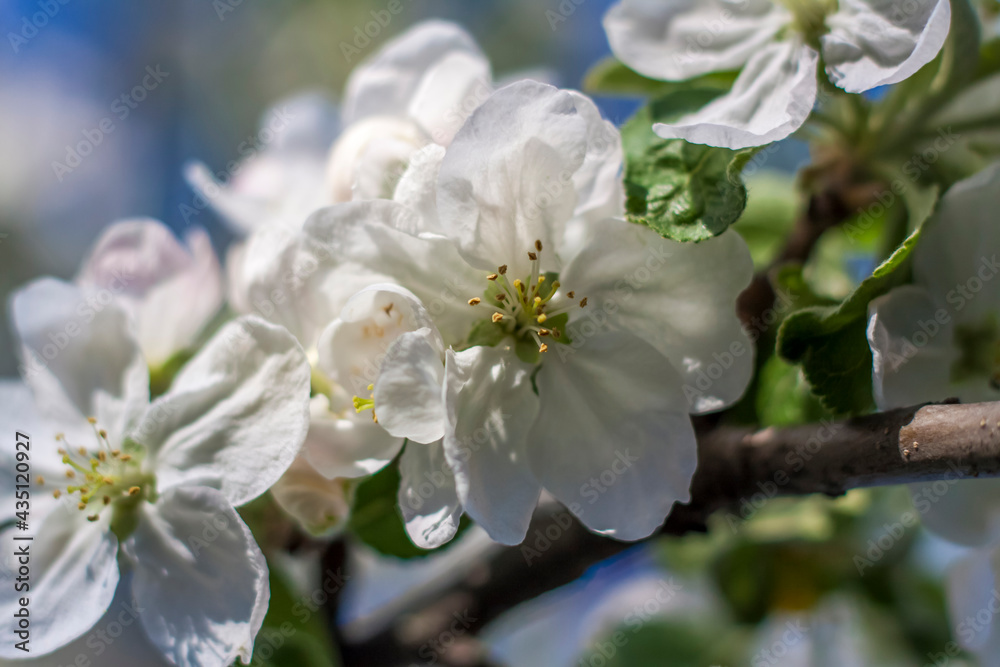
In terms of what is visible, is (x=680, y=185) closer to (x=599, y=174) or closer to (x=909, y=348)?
(x=599, y=174)

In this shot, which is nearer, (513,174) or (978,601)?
(513,174)

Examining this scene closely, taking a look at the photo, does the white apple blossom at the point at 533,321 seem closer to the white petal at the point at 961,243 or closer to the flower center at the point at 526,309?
the flower center at the point at 526,309

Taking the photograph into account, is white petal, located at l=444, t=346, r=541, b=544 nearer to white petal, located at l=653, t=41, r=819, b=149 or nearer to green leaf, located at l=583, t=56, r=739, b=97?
white petal, located at l=653, t=41, r=819, b=149

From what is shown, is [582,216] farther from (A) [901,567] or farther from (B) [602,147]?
(A) [901,567]

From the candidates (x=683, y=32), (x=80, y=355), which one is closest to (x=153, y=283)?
(x=80, y=355)

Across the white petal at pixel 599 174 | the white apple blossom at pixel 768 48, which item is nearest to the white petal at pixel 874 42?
the white apple blossom at pixel 768 48

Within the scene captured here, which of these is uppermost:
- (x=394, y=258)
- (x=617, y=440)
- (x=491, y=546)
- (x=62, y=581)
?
(x=394, y=258)
